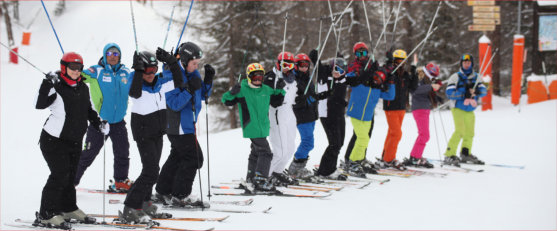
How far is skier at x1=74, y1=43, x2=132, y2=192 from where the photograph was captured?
6527 millimetres

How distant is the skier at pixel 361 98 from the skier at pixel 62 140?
4.20 metres

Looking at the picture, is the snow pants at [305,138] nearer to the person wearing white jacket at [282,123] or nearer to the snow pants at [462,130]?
the person wearing white jacket at [282,123]

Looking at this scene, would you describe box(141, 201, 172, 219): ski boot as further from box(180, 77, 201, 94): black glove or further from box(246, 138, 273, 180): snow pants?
box(246, 138, 273, 180): snow pants

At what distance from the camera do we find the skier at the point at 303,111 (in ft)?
23.9

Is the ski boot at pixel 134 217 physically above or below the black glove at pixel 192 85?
below

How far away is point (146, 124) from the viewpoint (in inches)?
199

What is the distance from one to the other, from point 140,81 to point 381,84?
→ 4357 millimetres

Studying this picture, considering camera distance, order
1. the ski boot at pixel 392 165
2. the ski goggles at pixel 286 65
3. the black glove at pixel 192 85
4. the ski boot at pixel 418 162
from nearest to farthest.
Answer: the black glove at pixel 192 85 → the ski goggles at pixel 286 65 → the ski boot at pixel 392 165 → the ski boot at pixel 418 162

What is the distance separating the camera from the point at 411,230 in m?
4.91

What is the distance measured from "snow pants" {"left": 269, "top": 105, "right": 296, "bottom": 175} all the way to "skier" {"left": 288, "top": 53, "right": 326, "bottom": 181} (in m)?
0.29

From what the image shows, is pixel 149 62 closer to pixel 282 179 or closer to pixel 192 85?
pixel 192 85

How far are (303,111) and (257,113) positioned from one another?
1.15 metres

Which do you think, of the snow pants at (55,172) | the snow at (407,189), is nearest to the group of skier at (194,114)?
the snow pants at (55,172)

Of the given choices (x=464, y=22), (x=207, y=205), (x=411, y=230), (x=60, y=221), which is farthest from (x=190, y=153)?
(x=464, y=22)
